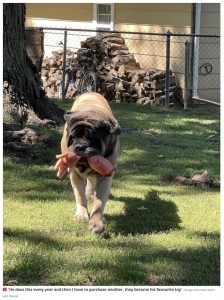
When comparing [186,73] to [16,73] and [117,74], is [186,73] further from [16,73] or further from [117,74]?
[16,73]

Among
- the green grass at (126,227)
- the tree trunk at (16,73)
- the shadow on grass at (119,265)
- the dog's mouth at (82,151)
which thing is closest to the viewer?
the shadow on grass at (119,265)

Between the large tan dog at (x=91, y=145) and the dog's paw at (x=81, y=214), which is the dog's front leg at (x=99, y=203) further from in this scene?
the dog's paw at (x=81, y=214)

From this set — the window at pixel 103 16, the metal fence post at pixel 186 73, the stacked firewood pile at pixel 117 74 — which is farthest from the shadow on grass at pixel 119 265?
the window at pixel 103 16

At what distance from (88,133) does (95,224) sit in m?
0.84

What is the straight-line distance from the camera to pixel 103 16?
18.3 m

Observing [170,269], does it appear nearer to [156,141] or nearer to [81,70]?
[156,141]

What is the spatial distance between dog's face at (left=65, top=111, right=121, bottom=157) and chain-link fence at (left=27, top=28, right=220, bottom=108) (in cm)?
976

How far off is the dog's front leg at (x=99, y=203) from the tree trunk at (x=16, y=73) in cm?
368

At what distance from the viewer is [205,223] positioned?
6059 millimetres

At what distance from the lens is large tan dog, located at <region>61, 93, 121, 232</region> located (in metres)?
5.44

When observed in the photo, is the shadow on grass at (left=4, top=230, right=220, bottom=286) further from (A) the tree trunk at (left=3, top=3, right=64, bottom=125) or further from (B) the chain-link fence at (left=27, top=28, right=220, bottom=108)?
(B) the chain-link fence at (left=27, top=28, right=220, bottom=108)

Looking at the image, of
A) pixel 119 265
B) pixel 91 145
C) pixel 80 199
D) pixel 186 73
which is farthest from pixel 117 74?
pixel 119 265

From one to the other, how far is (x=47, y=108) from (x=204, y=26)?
308 inches

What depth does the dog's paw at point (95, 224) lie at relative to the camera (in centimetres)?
555
